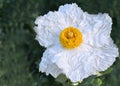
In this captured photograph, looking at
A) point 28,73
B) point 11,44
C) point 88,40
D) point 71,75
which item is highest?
point 11,44

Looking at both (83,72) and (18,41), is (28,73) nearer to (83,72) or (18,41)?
(18,41)

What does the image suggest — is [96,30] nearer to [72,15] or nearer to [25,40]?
[72,15]

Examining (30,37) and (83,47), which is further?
(30,37)

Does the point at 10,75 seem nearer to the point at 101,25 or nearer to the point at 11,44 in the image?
the point at 11,44

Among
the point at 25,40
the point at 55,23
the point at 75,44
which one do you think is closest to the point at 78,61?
the point at 75,44

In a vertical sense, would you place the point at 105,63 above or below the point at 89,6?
below

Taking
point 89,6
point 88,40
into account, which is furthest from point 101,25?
point 89,6

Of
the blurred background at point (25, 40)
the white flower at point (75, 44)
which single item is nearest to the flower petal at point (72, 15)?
the white flower at point (75, 44)
